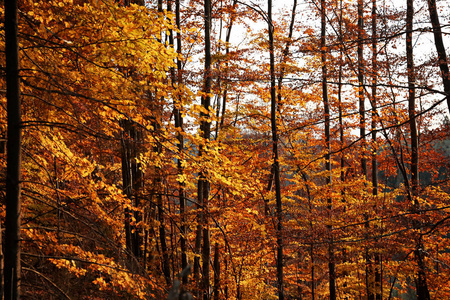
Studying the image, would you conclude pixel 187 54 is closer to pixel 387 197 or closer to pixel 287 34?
pixel 287 34

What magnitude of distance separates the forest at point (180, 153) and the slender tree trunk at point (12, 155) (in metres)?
0.01

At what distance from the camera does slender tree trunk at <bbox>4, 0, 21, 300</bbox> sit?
2.86m

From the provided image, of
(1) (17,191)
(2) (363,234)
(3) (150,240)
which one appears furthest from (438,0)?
(3) (150,240)

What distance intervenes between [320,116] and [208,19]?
4.85 meters

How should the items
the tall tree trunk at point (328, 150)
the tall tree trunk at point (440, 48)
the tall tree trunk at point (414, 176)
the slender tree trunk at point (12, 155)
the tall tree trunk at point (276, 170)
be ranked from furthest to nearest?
the tall tree trunk at point (328, 150), the tall tree trunk at point (276, 170), the tall tree trunk at point (414, 176), the tall tree trunk at point (440, 48), the slender tree trunk at point (12, 155)

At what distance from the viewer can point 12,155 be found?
296cm

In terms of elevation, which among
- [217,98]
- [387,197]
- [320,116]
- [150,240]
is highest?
[217,98]

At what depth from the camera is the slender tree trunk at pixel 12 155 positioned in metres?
2.86

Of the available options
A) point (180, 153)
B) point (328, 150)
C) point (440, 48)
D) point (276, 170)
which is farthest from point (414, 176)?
point (180, 153)

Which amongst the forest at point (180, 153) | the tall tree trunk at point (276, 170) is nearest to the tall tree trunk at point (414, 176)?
the forest at point (180, 153)

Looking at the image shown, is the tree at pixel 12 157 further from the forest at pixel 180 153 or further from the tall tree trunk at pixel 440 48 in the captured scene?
the tall tree trunk at pixel 440 48

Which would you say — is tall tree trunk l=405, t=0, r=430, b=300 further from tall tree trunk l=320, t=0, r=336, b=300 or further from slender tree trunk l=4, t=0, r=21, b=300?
slender tree trunk l=4, t=0, r=21, b=300

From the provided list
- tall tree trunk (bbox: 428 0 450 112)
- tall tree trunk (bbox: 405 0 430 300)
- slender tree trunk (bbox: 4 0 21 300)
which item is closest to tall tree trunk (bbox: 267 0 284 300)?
tall tree trunk (bbox: 405 0 430 300)

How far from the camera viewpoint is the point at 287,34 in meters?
14.7
